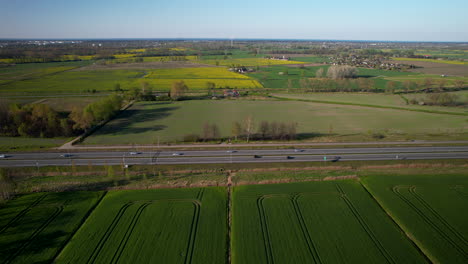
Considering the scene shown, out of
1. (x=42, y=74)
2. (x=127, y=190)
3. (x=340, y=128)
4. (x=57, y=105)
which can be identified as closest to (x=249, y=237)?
(x=127, y=190)

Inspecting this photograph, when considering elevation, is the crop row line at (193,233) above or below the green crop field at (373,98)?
below

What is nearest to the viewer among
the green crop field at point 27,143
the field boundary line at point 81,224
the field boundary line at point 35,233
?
the field boundary line at point 35,233

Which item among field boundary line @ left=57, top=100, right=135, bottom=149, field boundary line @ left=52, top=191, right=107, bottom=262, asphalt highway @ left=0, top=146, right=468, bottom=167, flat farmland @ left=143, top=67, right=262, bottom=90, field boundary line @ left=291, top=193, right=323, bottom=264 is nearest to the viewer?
field boundary line @ left=291, top=193, right=323, bottom=264

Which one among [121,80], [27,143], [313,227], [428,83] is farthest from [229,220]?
[428,83]

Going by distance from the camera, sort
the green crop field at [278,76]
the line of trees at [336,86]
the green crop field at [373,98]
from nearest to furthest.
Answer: the green crop field at [373,98], the line of trees at [336,86], the green crop field at [278,76]

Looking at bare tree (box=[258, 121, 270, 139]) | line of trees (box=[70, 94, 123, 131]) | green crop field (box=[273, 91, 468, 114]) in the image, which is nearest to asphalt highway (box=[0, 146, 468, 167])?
bare tree (box=[258, 121, 270, 139])

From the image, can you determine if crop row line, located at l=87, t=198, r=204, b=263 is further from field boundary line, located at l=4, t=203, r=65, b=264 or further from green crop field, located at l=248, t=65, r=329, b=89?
green crop field, located at l=248, t=65, r=329, b=89

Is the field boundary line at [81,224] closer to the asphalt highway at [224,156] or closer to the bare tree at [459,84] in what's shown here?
the asphalt highway at [224,156]

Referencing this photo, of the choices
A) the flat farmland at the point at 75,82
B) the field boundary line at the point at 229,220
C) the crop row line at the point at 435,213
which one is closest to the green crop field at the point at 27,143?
the field boundary line at the point at 229,220
